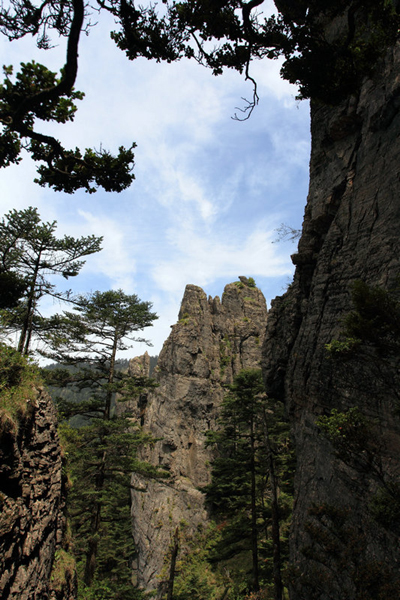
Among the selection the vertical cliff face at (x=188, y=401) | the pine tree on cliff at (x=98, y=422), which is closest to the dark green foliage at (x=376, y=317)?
the pine tree on cliff at (x=98, y=422)

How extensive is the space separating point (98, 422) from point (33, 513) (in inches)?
279

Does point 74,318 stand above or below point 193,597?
above

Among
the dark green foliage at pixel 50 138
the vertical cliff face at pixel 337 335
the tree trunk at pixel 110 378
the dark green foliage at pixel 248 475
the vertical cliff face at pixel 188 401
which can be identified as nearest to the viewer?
the dark green foliage at pixel 50 138

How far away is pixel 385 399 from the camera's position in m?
8.93

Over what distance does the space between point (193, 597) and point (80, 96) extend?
2647cm

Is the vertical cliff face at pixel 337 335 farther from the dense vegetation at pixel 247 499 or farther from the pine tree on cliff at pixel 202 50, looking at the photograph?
the pine tree on cliff at pixel 202 50

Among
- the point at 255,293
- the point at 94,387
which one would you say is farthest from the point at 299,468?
the point at 255,293

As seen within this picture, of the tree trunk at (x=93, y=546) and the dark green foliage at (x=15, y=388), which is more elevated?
→ the dark green foliage at (x=15, y=388)

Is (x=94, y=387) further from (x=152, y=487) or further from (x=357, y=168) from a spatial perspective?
(x=152, y=487)

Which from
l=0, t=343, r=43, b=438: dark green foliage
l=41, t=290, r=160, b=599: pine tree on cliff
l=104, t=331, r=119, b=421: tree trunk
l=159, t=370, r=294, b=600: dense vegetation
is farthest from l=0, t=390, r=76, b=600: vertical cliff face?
l=159, t=370, r=294, b=600: dense vegetation

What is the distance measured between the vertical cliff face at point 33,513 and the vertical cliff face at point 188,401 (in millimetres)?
15074

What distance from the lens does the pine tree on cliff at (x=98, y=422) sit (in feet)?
41.8

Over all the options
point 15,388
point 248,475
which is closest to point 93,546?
point 248,475

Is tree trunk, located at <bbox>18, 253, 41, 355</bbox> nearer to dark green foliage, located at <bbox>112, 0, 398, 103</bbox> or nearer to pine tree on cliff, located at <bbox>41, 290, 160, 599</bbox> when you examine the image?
pine tree on cliff, located at <bbox>41, 290, 160, 599</bbox>
